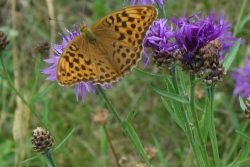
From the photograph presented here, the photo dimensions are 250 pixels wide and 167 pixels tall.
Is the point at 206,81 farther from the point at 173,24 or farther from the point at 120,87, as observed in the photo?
the point at 120,87

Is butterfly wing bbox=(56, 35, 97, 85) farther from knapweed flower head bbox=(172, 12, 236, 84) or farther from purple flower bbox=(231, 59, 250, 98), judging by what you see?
purple flower bbox=(231, 59, 250, 98)

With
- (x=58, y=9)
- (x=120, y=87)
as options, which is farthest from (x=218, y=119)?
(x=58, y=9)

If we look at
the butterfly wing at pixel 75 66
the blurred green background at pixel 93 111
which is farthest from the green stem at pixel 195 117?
the blurred green background at pixel 93 111

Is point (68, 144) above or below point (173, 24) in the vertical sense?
below

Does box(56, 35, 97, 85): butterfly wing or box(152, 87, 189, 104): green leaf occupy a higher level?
box(56, 35, 97, 85): butterfly wing

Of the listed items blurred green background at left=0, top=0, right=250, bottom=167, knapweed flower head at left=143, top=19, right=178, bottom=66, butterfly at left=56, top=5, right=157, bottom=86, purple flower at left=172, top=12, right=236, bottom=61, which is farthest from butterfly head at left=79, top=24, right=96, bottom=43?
blurred green background at left=0, top=0, right=250, bottom=167

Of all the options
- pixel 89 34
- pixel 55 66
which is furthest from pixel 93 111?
pixel 89 34

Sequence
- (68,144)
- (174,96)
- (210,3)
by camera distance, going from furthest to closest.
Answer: (210,3), (68,144), (174,96)
